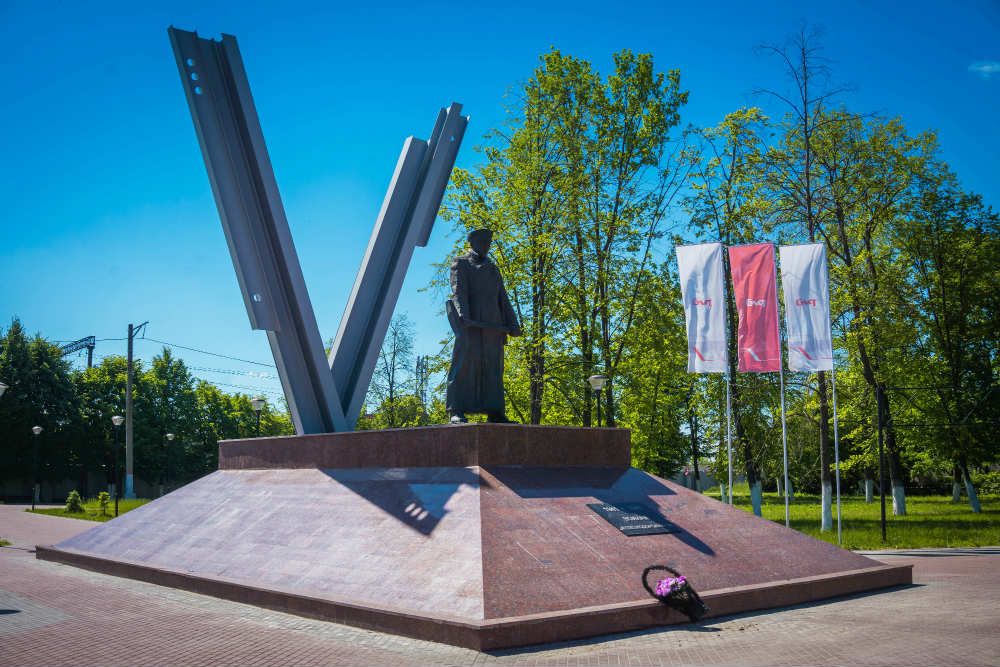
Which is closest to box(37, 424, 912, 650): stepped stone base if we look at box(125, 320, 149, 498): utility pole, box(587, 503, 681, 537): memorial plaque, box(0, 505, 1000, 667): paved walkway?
box(587, 503, 681, 537): memorial plaque

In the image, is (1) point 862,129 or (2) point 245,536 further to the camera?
(1) point 862,129

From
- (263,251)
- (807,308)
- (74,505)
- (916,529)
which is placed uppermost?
(263,251)

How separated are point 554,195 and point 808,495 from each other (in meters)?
34.2

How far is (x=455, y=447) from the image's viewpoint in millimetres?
9633

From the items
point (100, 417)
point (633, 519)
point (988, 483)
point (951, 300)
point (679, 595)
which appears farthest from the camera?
point (100, 417)

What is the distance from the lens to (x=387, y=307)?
15.1 m

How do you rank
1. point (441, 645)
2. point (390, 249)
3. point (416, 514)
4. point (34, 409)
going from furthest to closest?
1. point (34, 409)
2. point (390, 249)
3. point (416, 514)
4. point (441, 645)

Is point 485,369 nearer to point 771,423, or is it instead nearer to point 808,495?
point 771,423

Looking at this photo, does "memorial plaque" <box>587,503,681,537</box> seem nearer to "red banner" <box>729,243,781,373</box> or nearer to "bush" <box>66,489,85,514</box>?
"red banner" <box>729,243,781,373</box>

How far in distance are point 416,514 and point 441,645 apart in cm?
244

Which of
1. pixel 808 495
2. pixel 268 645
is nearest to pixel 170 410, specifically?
pixel 808 495

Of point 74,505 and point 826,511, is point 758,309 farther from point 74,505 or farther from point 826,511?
point 74,505

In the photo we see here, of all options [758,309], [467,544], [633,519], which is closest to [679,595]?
[633,519]

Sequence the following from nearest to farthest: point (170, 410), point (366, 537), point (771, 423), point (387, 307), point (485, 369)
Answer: point (366, 537) < point (485, 369) < point (387, 307) < point (771, 423) < point (170, 410)
